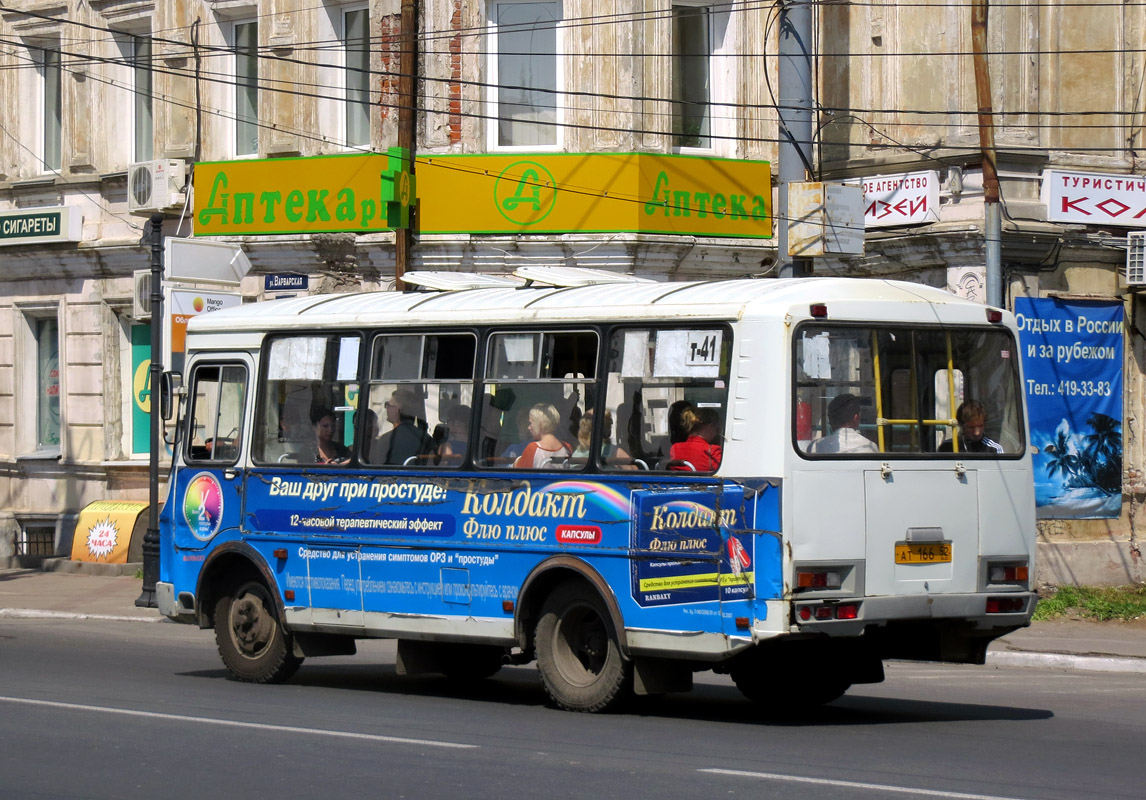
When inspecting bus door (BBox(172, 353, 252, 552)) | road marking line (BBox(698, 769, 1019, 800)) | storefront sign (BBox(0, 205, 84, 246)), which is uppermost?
storefront sign (BBox(0, 205, 84, 246))

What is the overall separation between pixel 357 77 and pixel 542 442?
44.6 ft

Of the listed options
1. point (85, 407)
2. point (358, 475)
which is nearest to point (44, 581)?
point (85, 407)

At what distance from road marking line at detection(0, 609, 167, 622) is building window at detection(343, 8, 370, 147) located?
301 inches

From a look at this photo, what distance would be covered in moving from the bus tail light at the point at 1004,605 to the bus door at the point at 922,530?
18 centimetres

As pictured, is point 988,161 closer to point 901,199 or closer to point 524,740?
point 901,199

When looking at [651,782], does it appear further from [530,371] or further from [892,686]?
[892,686]

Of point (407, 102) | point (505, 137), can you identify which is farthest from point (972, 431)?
point (407, 102)

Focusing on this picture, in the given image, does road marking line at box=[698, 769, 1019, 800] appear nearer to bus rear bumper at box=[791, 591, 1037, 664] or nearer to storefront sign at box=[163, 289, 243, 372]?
bus rear bumper at box=[791, 591, 1037, 664]

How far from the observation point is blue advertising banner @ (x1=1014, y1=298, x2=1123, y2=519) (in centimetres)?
2019

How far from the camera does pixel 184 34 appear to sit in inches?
980

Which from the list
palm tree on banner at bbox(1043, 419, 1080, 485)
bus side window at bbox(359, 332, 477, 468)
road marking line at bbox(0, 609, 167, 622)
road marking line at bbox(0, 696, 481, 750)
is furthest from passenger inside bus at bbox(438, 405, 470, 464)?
palm tree on banner at bbox(1043, 419, 1080, 485)

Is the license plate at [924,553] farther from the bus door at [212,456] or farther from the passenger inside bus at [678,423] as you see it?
the bus door at [212,456]

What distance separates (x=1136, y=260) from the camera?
20125 mm

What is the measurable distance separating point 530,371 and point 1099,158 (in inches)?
458
